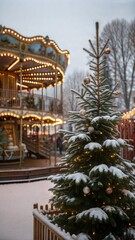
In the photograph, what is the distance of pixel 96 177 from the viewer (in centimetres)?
427

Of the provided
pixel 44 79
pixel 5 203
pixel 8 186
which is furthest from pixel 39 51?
pixel 5 203

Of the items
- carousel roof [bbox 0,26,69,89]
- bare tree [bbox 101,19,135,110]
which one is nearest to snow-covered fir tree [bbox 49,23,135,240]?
carousel roof [bbox 0,26,69,89]

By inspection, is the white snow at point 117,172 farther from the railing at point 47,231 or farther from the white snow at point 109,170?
the railing at point 47,231

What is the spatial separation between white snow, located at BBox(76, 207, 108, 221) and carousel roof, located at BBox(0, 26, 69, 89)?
38.5ft

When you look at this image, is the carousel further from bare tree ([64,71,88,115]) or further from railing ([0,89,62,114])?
bare tree ([64,71,88,115])

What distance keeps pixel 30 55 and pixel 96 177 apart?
12.2 meters

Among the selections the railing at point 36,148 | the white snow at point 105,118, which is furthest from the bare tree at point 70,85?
the white snow at point 105,118

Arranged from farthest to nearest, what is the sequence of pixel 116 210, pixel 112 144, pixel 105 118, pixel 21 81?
pixel 21 81, pixel 105 118, pixel 116 210, pixel 112 144

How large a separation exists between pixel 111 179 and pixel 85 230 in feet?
2.63

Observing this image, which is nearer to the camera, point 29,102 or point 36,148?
point 29,102

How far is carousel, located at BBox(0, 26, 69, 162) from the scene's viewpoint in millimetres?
14969

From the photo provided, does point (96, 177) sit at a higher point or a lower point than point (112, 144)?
lower

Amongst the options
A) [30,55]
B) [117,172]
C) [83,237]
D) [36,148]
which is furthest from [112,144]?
[36,148]

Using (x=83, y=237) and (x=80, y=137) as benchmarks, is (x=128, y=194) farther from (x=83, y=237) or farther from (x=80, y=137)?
(x=80, y=137)
